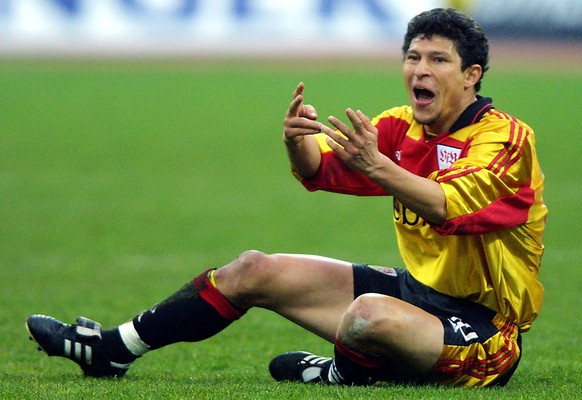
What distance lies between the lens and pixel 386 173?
4.38 m

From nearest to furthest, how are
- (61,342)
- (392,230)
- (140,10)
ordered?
(61,342), (392,230), (140,10)

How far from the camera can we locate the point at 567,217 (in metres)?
10.8

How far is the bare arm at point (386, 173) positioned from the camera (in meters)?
4.36

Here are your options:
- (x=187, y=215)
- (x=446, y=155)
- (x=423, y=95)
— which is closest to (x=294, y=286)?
(x=446, y=155)

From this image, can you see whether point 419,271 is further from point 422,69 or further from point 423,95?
point 422,69

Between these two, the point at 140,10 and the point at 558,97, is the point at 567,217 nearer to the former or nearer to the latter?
the point at 558,97

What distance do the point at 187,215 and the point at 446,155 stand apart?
6077 mm

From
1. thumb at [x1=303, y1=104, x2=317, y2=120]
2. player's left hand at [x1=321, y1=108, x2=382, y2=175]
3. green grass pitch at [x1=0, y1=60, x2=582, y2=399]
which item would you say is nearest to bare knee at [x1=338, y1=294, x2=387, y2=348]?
green grass pitch at [x1=0, y1=60, x2=582, y2=399]

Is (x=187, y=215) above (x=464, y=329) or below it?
below

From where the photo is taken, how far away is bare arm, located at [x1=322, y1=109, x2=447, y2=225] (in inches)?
172

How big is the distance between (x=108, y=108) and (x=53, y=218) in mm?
9815

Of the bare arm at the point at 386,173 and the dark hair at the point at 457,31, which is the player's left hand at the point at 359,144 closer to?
the bare arm at the point at 386,173

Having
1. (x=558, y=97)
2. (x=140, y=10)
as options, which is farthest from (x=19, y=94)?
(x=558, y=97)

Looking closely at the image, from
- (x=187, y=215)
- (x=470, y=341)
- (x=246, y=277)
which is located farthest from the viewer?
(x=187, y=215)
